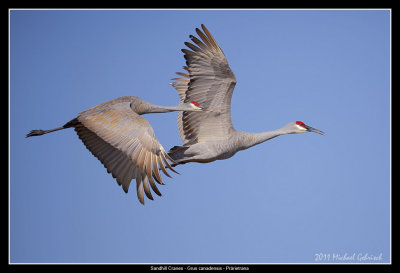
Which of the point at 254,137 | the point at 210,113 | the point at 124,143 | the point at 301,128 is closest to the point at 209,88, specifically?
the point at 210,113

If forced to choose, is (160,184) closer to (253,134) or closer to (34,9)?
(253,134)

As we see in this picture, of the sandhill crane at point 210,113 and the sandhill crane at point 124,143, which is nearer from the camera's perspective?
the sandhill crane at point 124,143

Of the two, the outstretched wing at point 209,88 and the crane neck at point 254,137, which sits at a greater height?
the outstretched wing at point 209,88

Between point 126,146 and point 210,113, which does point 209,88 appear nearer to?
point 210,113

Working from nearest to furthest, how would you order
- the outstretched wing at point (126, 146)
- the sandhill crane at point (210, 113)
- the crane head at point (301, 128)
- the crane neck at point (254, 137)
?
the outstretched wing at point (126, 146) < the sandhill crane at point (210, 113) < the crane neck at point (254, 137) < the crane head at point (301, 128)

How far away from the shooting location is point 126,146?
9.50 metres

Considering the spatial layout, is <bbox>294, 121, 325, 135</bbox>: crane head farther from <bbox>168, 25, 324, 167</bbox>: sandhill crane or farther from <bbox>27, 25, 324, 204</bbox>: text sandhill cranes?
<bbox>168, 25, 324, 167</bbox>: sandhill crane

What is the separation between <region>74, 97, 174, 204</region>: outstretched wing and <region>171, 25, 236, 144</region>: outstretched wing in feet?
5.37

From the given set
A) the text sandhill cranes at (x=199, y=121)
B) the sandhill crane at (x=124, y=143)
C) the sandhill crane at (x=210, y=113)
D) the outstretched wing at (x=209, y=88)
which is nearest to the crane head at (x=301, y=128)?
the text sandhill cranes at (x=199, y=121)

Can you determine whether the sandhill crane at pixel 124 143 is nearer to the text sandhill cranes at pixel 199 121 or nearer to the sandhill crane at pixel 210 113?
the text sandhill cranes at pixel 199 121

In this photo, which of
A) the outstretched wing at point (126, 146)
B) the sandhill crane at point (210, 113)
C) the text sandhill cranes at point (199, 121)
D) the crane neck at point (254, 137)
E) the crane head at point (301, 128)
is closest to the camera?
the outstretched wing at point (126, 146)

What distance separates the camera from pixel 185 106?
11734 mm

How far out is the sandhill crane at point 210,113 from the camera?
11445 mm
